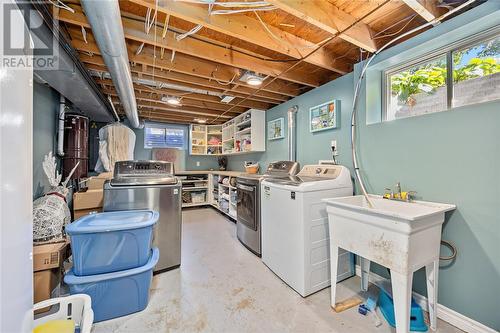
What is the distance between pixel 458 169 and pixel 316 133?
5.09 feet

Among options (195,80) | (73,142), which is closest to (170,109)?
(195,80)

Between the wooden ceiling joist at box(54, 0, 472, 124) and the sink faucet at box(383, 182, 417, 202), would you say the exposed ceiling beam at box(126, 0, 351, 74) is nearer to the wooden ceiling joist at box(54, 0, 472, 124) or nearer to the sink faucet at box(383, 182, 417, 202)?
the wooden ceiling joist at box(54, 0, 472, 124)

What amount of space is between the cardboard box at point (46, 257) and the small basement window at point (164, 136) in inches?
158

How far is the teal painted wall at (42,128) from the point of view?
221cm

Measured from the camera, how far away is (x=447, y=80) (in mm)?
1751

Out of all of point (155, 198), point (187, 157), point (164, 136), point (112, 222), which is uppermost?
point (164, 136)

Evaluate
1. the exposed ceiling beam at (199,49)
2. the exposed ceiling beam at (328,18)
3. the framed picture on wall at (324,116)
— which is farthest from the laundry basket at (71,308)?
the framed picture on wall at (324,116)

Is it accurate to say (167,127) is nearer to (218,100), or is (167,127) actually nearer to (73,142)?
(218,100)

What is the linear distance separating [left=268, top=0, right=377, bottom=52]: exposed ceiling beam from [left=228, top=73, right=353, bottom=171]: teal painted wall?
51cm

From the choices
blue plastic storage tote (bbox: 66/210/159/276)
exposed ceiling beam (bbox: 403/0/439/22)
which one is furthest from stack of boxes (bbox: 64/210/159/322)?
exposed ceiling beam (bbox: 403/0/439/22)

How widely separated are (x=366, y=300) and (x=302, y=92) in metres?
2.87

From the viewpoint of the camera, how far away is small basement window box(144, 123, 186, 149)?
5.34 m

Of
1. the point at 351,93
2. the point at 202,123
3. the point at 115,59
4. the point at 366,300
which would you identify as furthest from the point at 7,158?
the point at 202,123

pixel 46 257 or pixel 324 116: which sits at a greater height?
pixel 324 116
